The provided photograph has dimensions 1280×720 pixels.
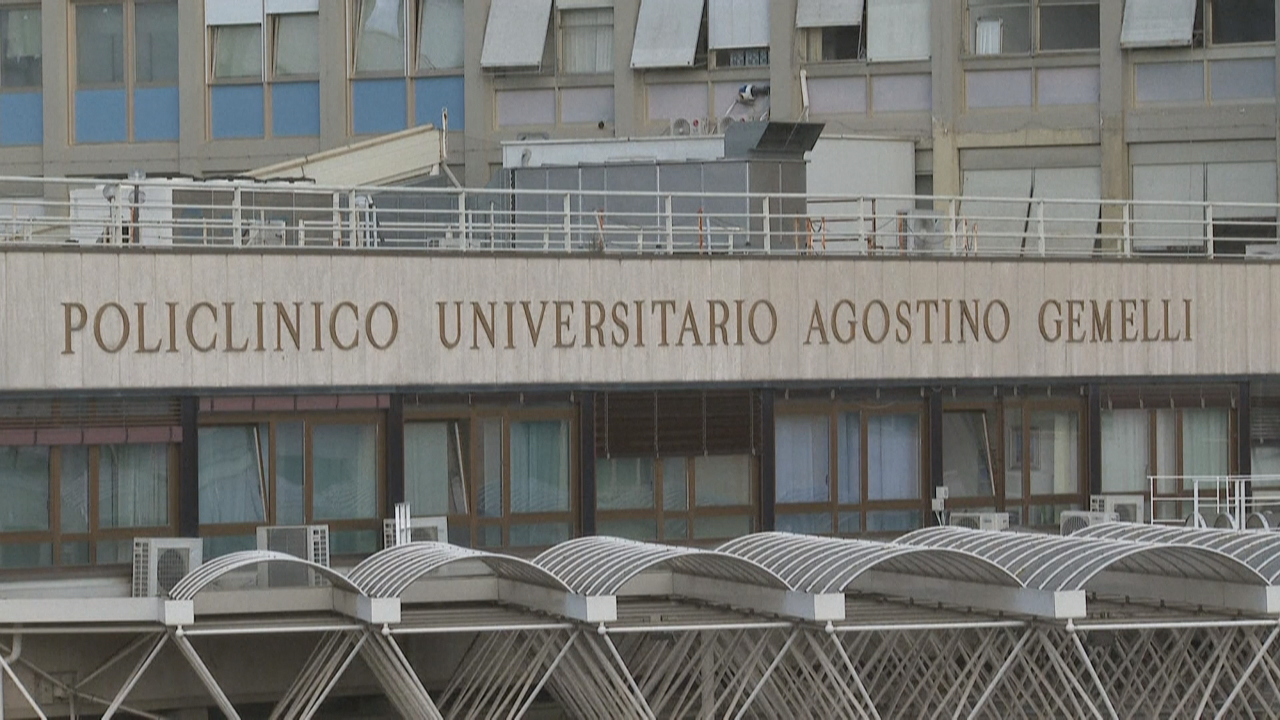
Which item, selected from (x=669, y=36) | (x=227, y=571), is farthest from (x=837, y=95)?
(x=227, y=571)

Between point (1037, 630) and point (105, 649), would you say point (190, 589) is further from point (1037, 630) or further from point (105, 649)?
point (1037, 630)

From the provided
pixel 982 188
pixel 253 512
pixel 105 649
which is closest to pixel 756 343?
pixel 253 512

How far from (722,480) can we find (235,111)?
18156 millimetres

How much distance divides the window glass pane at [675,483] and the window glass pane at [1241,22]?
55.2 ft

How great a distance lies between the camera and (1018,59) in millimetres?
44312

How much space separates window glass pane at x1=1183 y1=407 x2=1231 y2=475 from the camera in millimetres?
33938

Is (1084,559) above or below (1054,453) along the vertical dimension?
below

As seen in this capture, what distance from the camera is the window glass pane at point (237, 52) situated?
4647 cm

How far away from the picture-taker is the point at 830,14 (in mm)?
44562

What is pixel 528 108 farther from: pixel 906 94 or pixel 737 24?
pixel 906 94

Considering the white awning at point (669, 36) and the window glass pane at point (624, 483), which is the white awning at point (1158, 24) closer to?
the white awning at point (669, 36)

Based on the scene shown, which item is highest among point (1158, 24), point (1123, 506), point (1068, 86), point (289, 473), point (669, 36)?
point (669, 36)

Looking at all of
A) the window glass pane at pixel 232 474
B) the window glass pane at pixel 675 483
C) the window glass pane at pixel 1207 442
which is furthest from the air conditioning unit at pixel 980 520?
the window glass pane at pixel 232 474

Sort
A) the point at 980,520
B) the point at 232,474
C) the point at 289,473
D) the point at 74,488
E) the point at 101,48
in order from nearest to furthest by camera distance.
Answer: the point at 74,488, the point at 232,474, the point at 289,473, the point at 980,520, the point at 101,48
